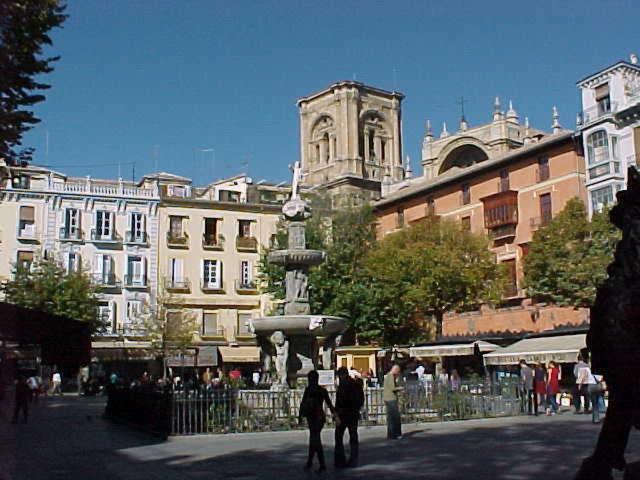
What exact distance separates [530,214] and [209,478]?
3937 centimetres

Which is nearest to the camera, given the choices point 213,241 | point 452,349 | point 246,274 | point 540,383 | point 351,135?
point 540,383

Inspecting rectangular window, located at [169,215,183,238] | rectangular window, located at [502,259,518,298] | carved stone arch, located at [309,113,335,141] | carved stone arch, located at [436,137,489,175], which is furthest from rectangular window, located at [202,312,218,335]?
carved stone arch, located at [309,113,335,141]

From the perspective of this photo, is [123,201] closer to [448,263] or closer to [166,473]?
[448,263]

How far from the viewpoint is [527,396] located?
22.6m

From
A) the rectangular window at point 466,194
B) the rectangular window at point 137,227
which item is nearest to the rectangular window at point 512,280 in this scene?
the rectangular window at point 466,194

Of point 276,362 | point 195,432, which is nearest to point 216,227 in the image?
point 276,362

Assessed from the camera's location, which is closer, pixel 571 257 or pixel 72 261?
pixel 571 257

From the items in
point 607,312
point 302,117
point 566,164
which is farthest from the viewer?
point 302,117

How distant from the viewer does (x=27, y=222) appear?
5244 centimetres

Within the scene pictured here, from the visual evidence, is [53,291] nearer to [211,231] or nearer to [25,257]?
[25,257]

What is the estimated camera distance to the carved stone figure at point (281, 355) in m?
20.2

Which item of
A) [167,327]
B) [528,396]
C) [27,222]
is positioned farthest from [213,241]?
[528,396]

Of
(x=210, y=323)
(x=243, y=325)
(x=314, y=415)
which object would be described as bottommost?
(x=314, y=415)

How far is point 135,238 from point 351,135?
99.5 ft
